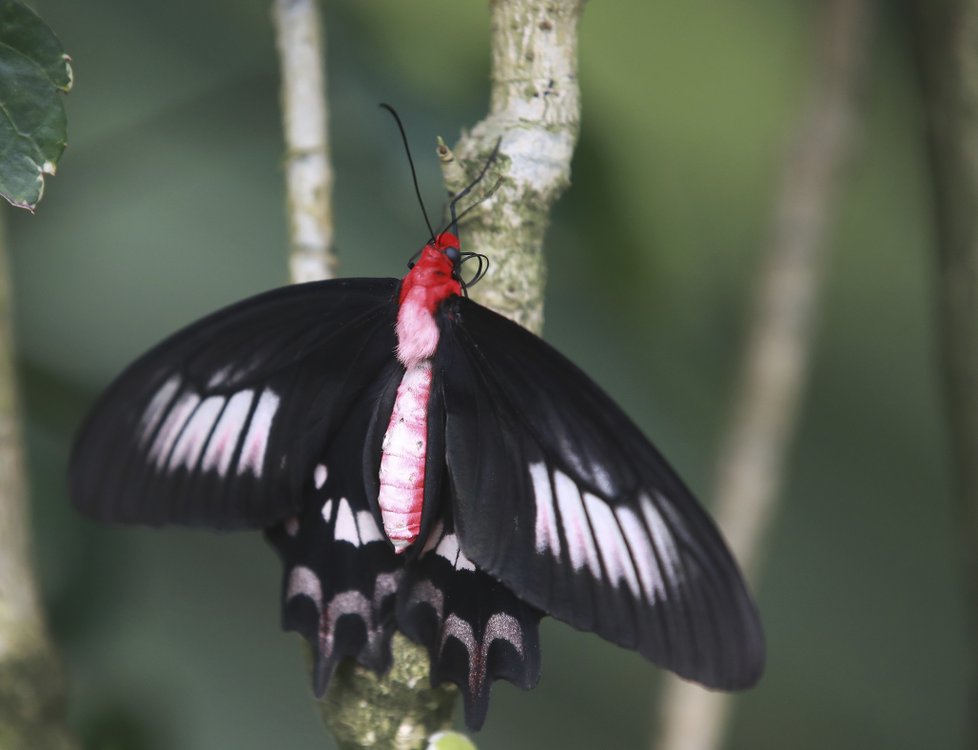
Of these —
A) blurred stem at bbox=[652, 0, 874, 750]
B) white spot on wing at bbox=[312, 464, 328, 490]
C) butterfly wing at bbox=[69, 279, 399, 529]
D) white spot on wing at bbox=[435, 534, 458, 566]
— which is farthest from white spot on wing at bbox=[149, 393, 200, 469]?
blurred stem at bbox=[652, 0, 874, 750]

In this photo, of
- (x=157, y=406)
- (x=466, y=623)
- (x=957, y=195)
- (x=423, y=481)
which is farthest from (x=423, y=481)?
(x=957, y=195)

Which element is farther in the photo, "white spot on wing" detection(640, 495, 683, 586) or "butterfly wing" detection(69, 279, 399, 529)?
"butterfly wing" detection(69, 279, 399, 529)

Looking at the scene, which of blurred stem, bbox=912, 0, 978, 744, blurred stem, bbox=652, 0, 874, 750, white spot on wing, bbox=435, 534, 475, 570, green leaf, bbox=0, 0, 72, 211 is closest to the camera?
green leaf, bbox=0, 0, 72, 211

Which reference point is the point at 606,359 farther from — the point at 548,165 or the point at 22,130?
the point at 22,130

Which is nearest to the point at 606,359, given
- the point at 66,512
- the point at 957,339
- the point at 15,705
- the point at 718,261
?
the point at 718,261

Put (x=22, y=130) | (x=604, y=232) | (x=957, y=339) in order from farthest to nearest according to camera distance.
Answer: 1. (x=604, y=232)
2. (x=957, y=339)
3. (x=22, y=130)

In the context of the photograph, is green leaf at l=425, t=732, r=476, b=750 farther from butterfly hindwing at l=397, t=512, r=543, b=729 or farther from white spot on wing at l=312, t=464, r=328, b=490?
white spot on wing at l=312, t=464, r=328, b=490

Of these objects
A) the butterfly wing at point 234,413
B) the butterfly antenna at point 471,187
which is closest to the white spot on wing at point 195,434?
the butterfly wing at point 234,413
